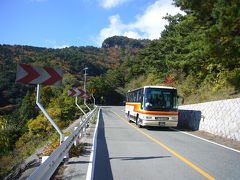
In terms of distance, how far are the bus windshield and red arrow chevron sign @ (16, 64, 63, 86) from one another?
8874 millimetres

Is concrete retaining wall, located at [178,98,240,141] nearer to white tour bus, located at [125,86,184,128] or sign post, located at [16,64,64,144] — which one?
white tour bus, located at [125,86,184,128]

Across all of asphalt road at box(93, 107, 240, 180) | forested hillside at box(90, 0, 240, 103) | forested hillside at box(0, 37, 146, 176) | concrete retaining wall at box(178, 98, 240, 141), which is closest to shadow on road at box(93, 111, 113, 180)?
asphalt road at box(93, 107, 240, 180)

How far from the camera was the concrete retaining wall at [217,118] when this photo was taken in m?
11.2

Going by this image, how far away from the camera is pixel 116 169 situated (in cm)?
585

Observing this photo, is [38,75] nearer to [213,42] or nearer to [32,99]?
[213,42]

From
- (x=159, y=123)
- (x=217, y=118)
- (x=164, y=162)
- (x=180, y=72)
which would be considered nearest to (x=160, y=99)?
(x=159, y=123)

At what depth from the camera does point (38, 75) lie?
5.77m

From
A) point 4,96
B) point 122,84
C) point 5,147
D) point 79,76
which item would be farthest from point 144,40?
point 5,147

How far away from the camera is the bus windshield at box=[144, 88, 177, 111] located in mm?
14273

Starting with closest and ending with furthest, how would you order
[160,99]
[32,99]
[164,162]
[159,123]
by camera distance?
[164,162] < [159,123] < [160,99] < [32,99]

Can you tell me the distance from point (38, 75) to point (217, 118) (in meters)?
10.4

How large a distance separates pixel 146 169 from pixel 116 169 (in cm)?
78

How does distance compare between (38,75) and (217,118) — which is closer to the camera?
(38,75)

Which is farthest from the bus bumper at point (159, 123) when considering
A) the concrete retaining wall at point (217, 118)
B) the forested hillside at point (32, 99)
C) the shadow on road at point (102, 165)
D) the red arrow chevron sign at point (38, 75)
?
the red arrow chevron sign at point (38, 75)
